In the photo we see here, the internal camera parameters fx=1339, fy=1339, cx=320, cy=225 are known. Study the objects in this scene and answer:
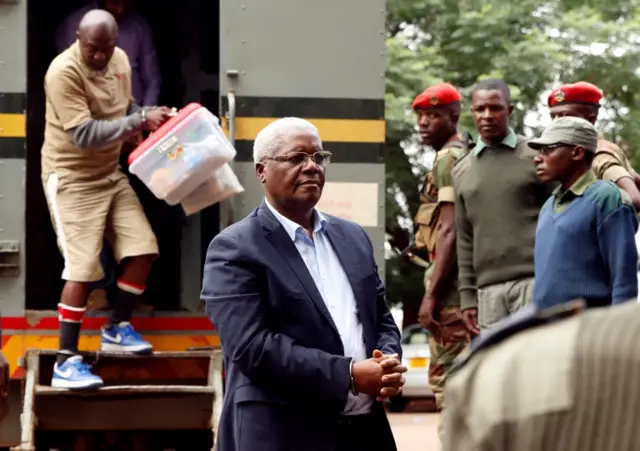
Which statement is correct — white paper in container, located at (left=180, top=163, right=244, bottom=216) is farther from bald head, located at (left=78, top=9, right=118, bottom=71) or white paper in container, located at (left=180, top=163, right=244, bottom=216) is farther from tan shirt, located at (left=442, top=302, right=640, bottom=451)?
tan shirt, located at (left=442, top=302, right=640, bottom=451)

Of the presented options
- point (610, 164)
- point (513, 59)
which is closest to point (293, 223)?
point (610, 164)

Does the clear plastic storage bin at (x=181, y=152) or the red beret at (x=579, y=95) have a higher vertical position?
the red beret at (x=579, y=95)

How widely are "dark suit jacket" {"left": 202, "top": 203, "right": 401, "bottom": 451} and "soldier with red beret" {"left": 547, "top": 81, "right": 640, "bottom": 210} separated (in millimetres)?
2059

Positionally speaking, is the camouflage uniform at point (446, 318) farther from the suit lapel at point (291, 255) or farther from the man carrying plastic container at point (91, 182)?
the suit lapel at point (291, 255)

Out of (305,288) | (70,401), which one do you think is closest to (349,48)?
(70,401)

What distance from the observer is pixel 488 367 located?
44.1 inches

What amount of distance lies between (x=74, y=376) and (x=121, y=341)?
15.2 inches

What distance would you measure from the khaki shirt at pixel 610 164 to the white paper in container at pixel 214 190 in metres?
1.69

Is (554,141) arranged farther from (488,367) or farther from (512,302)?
(488,367)

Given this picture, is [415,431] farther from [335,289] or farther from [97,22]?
[335,289]

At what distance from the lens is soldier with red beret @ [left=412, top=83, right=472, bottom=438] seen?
6496 millimetres

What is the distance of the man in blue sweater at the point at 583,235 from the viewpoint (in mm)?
4820

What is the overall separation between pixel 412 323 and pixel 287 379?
1732 centimetres

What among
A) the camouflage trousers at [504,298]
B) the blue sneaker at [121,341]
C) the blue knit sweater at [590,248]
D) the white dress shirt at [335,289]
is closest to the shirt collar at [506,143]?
the camouflage trousers at [504,298]
